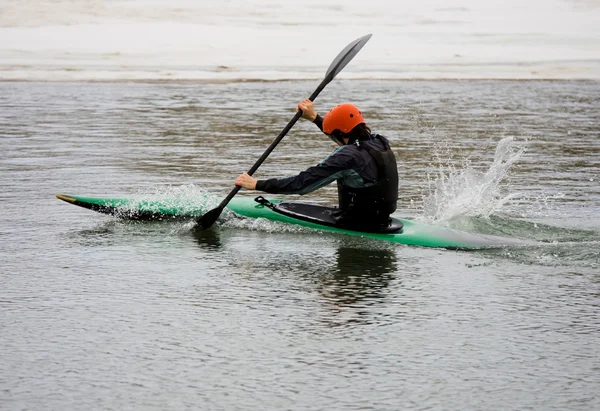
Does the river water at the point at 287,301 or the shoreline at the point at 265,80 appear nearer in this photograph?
the river water at the point at 287,301

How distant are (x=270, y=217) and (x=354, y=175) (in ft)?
3.33

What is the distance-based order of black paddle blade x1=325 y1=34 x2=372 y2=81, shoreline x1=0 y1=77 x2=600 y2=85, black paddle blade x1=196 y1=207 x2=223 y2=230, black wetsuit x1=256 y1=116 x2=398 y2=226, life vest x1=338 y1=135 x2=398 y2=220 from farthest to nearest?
shoreline x1=0 y1=77 x2=600 y2=85
black paddle blade x1=325 y1=34 x2=372 y2=81
black paddle blade x1=196 y1=207 x2=223 y2=230
life vest x1=338 y1=135 x2=398 y2=220
black wetsuit x1=256 y1=116 x2=398 y2=226

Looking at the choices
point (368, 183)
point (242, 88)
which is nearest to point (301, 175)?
point (368, 183)

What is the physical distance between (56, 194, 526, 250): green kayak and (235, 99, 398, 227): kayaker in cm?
20

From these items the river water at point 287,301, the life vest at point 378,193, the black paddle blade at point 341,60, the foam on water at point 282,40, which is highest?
the foam on water at point 282,40

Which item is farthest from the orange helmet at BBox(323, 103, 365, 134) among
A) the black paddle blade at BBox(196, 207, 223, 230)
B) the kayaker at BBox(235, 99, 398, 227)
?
the black paddle blade at BBox(196, 207, 223, 230)

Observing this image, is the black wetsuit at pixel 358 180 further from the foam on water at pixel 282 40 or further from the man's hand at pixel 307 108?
the foam on water at pixel 282 40

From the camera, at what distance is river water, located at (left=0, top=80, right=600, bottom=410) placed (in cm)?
507

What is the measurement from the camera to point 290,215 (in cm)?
902

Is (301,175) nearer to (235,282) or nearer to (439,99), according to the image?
(235,282)

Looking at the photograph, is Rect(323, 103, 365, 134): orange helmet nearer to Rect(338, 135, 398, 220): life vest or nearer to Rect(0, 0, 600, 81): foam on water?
Rect(338, 135, 398, 220): life vest

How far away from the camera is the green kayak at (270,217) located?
27.8 feet

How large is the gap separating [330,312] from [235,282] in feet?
3.36

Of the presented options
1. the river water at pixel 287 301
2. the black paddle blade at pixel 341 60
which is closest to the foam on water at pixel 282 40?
the river water at pixel 287 301
